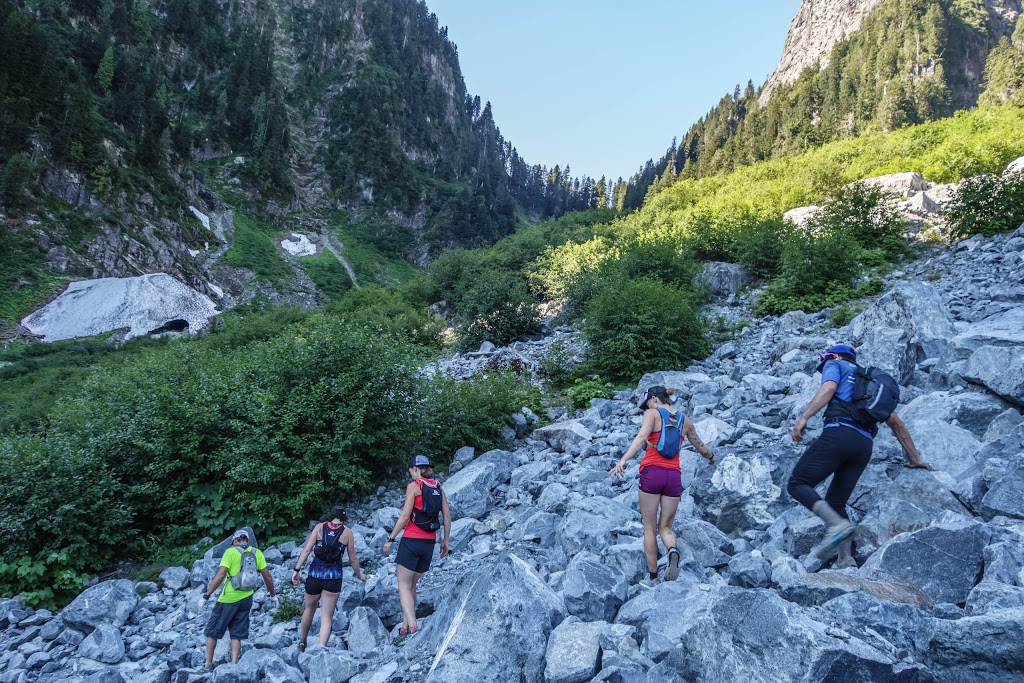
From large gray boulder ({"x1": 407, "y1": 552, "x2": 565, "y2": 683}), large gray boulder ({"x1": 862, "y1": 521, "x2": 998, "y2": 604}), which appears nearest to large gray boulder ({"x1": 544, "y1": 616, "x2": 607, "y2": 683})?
large gray boulder ({"x1": 407, "y1": 552, "x2": 565, "y2": 683})

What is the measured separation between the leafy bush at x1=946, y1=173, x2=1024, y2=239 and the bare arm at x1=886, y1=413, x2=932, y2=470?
15832 mm

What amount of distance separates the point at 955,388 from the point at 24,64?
225 feet

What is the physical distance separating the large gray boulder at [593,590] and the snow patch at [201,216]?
224ft

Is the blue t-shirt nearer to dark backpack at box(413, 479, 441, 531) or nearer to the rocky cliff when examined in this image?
the rocky cliff

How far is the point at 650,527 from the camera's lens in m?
4.92

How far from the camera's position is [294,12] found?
122 m

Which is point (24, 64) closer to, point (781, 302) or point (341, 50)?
point (781, 302)

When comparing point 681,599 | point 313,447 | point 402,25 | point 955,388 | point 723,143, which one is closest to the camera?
point 681,599

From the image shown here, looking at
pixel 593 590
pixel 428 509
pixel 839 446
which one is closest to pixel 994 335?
pixel 839 446

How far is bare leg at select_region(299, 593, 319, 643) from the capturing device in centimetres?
601

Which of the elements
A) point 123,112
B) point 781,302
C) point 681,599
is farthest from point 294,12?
point 681,599

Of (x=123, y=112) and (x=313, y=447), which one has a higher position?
(x=123, y=112)

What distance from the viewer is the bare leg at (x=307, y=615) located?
6.01 metres

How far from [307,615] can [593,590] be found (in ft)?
12.0
